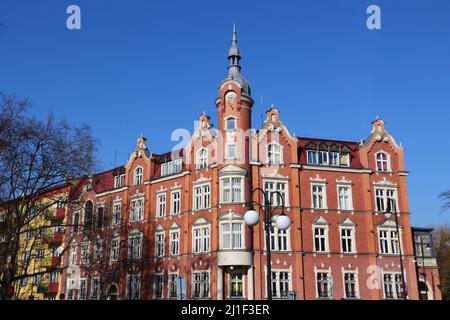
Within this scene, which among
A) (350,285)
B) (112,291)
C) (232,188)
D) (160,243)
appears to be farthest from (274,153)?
(112,291)

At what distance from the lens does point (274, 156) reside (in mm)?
44000

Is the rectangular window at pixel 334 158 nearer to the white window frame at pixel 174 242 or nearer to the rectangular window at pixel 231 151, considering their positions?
the rectangular window at pixel 231 151

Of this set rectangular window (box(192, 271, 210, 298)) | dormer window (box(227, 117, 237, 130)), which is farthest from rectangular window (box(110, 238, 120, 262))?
dormer window (box(227, 117, 237, 130))

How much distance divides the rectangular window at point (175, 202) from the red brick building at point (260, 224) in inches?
3.9

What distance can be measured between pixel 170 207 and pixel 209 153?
23.0 ft

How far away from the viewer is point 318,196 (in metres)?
44.7

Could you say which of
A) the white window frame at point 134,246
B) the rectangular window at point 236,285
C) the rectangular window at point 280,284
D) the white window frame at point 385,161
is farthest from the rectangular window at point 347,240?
the white window frame at point 134,246

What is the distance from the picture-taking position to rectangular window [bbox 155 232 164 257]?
155 feet

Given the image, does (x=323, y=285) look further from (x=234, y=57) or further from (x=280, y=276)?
(x=234, y=57)

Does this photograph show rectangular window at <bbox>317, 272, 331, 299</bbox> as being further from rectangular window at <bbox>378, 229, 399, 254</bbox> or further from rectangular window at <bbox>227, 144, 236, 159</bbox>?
rectangular window at <bbox>227, 144, 236, 159</bbox>

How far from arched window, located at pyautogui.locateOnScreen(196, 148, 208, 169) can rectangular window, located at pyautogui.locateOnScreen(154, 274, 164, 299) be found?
36.5 ft

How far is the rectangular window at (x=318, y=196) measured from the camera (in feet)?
146

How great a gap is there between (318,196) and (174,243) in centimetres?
1409
